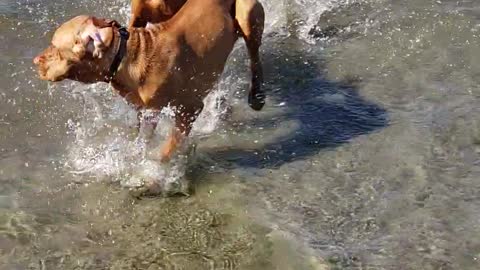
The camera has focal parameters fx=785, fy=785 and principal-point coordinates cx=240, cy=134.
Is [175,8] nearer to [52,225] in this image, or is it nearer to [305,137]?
[305,137]

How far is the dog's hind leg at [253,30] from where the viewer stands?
19.1 ft

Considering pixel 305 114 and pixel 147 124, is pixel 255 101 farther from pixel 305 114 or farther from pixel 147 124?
pixel 147 124

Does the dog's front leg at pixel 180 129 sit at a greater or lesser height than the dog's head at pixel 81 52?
lesser

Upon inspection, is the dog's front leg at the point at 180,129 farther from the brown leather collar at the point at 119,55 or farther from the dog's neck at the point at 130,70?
the brown leather collar at the point at 119,55

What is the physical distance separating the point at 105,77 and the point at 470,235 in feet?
8.00

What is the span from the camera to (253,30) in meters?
5.90

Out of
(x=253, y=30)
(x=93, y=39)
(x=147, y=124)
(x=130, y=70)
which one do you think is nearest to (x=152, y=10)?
(x=253, y=30)

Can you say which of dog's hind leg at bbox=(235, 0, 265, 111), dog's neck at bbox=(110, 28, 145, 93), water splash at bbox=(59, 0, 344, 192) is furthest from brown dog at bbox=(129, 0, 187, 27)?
dog's neck at bbox=(110, 28, 145, 93)

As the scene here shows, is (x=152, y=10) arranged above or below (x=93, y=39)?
below

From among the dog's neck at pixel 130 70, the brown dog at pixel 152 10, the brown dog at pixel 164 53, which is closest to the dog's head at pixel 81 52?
the brown dog at pixel 164 53

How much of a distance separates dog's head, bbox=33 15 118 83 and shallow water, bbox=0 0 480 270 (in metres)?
0.89

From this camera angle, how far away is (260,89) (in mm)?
6289

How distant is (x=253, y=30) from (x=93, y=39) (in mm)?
1562

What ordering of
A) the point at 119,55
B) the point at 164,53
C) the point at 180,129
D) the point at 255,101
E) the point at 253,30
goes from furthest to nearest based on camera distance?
1. the point at 255,101
2. the point at 253,30
3. the point at 180,129
4. the point at 164,53
5. the point at 119,55
